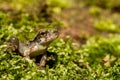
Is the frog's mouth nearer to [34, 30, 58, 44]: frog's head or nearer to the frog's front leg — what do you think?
[34, 30, 58, 44]: frog's head

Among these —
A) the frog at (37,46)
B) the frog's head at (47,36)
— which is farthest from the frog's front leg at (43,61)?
the frog's head at (47,36)

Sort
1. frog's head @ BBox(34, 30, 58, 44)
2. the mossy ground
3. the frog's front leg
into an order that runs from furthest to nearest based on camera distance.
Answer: the frog's front leg, frog's head @ BBox(34, 30, 58, 44), the mossy ground

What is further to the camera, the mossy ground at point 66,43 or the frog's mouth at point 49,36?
the frog's mouth at point 49,36

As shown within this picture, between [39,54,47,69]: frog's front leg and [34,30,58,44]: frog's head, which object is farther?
[39,54,47,69]: frog's front leg

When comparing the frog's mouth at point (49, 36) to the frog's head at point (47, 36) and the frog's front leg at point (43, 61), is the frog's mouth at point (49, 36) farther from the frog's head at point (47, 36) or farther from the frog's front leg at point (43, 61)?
the frog's front leg at point (43, 61)

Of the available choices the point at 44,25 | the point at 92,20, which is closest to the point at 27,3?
the point at 92,20

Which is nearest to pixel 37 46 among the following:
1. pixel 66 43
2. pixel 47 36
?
pixel 47 36

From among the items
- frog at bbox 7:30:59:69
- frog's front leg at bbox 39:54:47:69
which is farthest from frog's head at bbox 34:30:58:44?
frog's front leg at bbox 39:54:47:69

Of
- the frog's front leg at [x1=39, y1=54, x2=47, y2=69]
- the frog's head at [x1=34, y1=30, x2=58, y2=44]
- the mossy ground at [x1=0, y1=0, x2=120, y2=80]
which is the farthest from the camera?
the frog's front leg at [x1=39, y1=54, x2=47, y2=69]

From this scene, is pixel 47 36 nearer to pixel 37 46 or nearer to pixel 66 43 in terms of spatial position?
pixel 37 46
